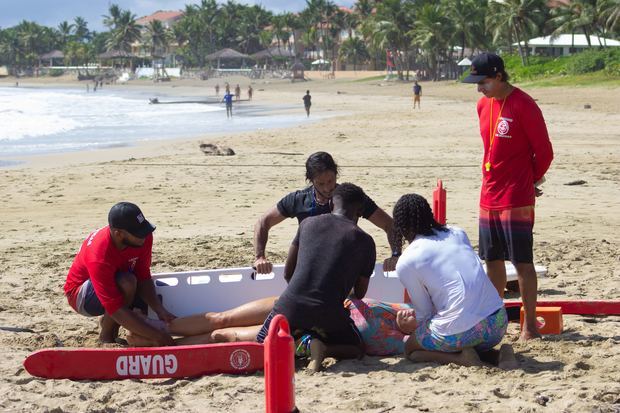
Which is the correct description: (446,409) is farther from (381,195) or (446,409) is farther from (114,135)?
(114,135)

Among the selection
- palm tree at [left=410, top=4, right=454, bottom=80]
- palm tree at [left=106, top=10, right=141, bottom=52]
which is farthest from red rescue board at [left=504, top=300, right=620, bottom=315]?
palm tree at [left=106, top=10, right=141, bottom=52]

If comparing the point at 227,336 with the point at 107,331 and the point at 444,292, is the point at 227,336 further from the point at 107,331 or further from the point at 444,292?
the point at 444,292

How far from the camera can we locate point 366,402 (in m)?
5.13

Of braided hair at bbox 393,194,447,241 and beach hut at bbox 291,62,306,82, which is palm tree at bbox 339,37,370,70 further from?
braided hair at bbox 393,194,447,241

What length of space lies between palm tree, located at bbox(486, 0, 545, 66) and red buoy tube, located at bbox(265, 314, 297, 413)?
64034 mm

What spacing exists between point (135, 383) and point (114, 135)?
2633 centimetres

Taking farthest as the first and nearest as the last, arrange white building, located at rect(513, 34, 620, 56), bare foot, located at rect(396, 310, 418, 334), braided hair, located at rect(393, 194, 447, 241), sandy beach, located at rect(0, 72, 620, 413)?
1. white building, located at rect(513, 34, 620, 56)
2. bare foot, located at rect(396, 310, 418, 334)
3. braided hair, located at rect(393, 194, 447, 241)
4. sandy beach, located at rect(0, 72, 620, 413)

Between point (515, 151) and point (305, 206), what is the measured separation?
4.75 feet

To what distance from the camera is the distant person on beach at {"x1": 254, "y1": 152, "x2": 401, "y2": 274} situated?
644 cm

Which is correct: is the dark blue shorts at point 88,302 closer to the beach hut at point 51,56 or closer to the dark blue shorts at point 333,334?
the dark blue shorts at point 333,334

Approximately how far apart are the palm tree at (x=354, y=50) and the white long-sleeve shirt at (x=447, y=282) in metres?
102

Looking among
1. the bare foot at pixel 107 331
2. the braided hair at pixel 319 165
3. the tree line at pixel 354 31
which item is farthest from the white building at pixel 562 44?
the bare foot at pixel 107 331

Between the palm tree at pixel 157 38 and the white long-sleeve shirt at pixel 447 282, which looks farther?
the palm tree at pixel 157 38

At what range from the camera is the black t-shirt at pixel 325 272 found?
18.8 feet
